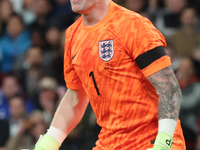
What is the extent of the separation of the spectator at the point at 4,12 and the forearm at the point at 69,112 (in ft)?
12.1

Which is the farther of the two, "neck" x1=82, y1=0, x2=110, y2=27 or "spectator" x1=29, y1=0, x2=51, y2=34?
"spectator" x1=29, y1=0, x2=51, y2=34

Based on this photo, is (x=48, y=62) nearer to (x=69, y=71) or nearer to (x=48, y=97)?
(x=48, y=97)

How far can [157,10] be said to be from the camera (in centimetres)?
Result: 443

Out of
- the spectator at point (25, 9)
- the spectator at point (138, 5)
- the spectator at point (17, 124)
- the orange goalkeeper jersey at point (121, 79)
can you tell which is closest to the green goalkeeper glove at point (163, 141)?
the orange goalkeeper jersey at point (121, 79)

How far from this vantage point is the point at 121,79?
2.14 metres

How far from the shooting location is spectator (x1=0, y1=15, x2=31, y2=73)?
18.5 ft

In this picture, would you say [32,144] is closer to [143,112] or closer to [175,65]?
[175,65]

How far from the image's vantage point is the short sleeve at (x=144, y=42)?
1.95 meters

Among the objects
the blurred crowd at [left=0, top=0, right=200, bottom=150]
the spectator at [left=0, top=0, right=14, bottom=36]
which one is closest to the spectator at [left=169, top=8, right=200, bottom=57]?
the blurred crowd at [left=0, top=0, right=200, bottom=150]

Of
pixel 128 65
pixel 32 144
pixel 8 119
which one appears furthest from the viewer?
pixel 8 119

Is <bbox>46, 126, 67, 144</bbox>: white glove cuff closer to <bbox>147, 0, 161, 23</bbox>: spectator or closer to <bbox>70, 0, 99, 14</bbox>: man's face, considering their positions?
<bbox>70, 0, 99, 14</bbox>: man's face

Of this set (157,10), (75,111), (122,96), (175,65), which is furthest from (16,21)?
(122,96)

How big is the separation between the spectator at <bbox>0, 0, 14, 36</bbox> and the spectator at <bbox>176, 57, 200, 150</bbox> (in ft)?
10.9

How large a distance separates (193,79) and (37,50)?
8.34 ft
